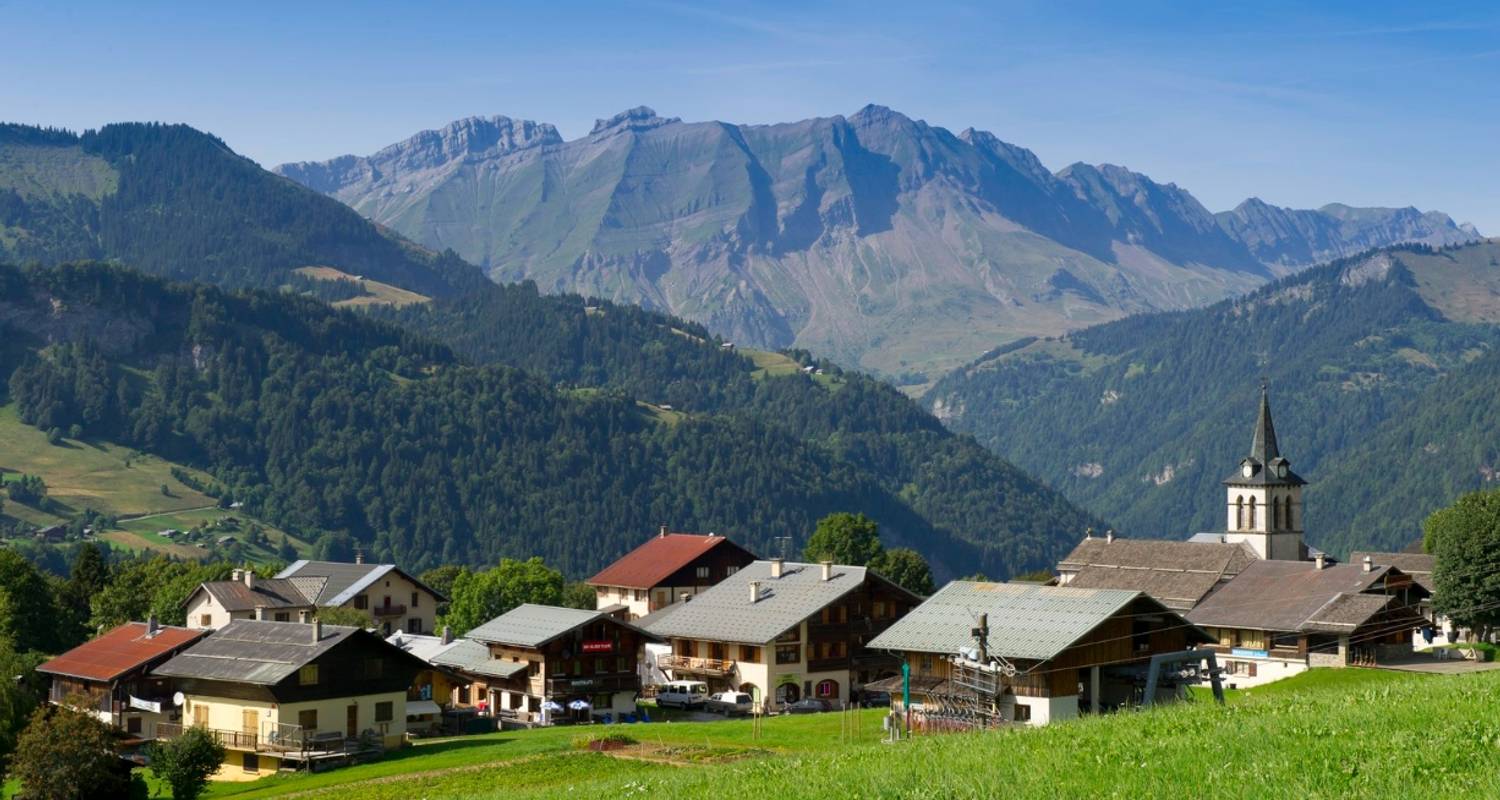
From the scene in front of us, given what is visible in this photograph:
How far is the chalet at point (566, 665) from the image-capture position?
95.4 meters

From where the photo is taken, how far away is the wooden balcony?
100875 millimetres

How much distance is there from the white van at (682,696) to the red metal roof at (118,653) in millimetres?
25186

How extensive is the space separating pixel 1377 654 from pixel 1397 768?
76386mm

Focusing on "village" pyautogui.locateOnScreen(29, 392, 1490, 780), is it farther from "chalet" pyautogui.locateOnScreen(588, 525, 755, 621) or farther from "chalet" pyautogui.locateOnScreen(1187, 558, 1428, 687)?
"chalet" pyautogui.locateOnScreen(588, 525, 755, 621)

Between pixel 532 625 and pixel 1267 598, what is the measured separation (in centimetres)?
4442

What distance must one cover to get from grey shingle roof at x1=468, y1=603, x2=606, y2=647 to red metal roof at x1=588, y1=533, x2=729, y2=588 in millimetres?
37658

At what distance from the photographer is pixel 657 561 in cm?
14438

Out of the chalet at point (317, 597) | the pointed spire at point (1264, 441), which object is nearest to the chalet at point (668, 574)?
the chalet at point (317, 597)

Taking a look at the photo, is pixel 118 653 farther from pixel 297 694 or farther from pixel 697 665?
pixel 697 665

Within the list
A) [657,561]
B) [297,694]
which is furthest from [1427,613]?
[297,694]

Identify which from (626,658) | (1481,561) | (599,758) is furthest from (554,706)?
(1481,561)

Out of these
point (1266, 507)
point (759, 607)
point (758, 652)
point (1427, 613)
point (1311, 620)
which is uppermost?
point (1266, 507)

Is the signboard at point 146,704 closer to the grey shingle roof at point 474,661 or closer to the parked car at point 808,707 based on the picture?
the grey shingle roof at point 474,661

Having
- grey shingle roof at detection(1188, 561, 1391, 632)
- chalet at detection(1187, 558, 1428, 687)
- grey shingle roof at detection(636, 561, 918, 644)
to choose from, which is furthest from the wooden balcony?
grey shingle roof at detection(1188, 561, 1391, 632)
